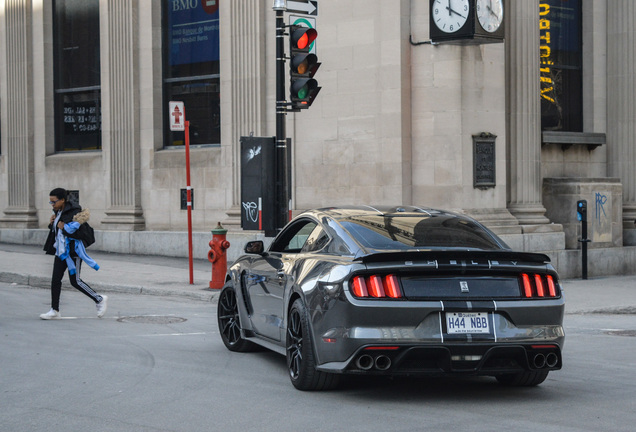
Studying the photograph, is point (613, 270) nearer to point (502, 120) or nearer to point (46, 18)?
point (502, 120)

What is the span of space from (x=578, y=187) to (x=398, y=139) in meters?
4.15

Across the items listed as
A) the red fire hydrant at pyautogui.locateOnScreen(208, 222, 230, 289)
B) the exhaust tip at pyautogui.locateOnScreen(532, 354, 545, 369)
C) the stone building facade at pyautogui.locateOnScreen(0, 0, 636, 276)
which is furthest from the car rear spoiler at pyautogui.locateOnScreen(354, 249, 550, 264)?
the stone building facade at pyautogui.locateOnScreen(0, 0, 636, 276)

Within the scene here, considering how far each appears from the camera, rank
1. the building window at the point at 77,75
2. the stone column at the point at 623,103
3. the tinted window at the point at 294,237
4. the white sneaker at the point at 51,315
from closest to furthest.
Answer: the tinted window at the point at 294,237, the white sneaker at the point at 51,315, the stone column at the point at 623,103, the building window at the point at 77,75

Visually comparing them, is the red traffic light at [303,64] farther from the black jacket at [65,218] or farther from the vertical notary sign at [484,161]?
the vertical notary sign at [484,161]

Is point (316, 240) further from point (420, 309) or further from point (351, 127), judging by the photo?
point (351, 127)

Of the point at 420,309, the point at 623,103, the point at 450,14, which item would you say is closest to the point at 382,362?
the point at 420,309

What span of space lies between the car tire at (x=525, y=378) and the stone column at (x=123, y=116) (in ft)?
54.2

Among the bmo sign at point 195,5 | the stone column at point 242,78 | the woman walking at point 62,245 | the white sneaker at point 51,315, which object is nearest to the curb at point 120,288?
the woman walking at point 62,245

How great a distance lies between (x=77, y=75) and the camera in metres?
25.8

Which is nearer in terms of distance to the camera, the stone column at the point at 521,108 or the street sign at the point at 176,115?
the street sign at the point at 176,115

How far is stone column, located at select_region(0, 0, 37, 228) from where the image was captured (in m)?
26.4

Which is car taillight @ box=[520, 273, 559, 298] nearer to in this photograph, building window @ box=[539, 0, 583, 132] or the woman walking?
the woman walking

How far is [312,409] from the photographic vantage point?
7.30 m

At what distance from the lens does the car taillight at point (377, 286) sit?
7406 mm
